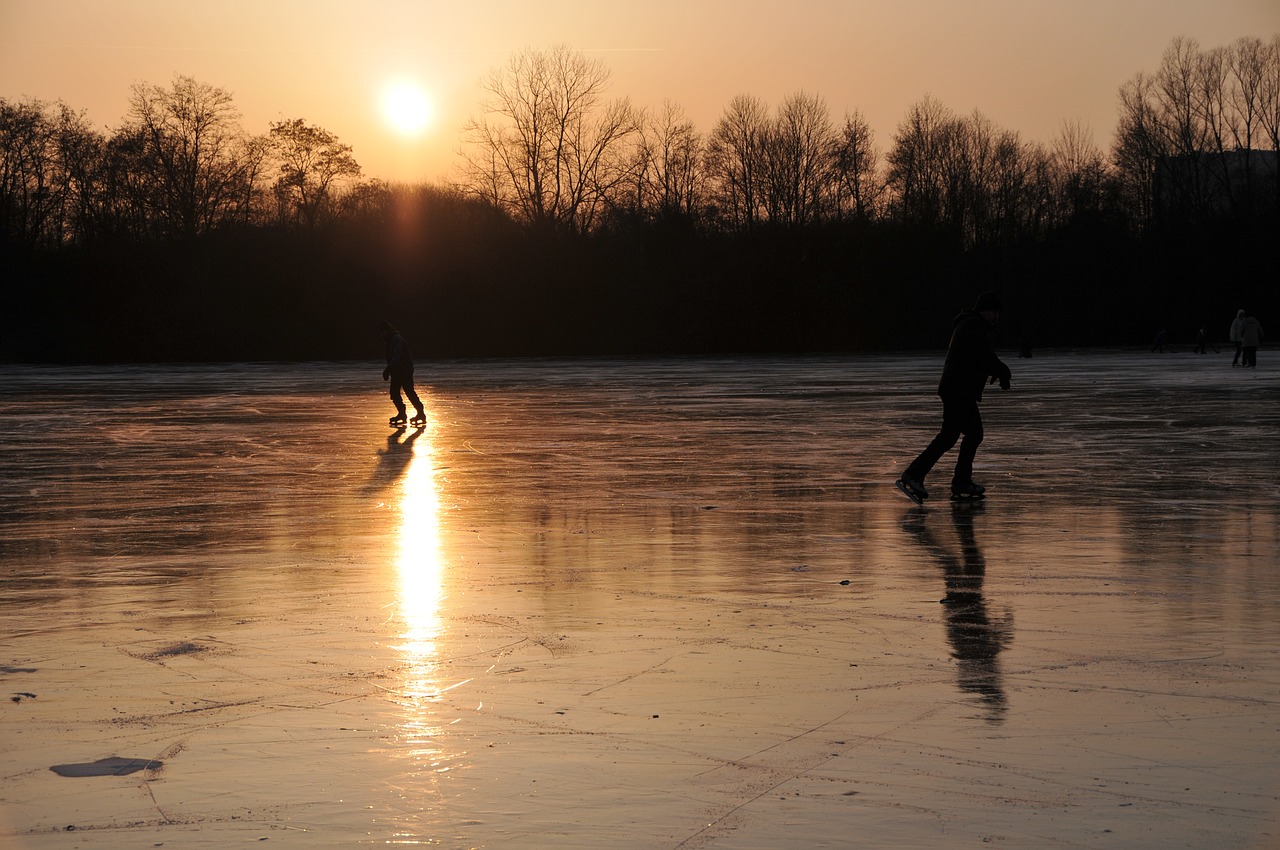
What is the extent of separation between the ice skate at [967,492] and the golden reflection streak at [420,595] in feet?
13.9

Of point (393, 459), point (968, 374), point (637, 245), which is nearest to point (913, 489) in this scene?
point (968, 374)

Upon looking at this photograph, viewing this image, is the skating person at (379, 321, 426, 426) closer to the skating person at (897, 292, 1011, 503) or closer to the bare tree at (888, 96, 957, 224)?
the skating person at (897, 292, 1011, 503)

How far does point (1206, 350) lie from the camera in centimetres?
6075

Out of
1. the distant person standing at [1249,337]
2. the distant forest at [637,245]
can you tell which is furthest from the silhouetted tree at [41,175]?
the distant person standing at [1249,337]

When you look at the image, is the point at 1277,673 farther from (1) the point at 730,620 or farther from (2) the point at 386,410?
(2) the point at 386,410

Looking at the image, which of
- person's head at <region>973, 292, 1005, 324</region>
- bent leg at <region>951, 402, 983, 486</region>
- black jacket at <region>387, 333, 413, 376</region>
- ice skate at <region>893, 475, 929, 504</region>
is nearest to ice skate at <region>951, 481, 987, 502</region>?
bent leg at <region>951, 402, 983, 486</region>

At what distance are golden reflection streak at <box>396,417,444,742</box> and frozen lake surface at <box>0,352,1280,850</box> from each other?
0.11 ft

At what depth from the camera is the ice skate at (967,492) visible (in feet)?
42.0

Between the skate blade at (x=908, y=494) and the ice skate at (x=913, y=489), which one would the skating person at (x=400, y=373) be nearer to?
the skate blade at (x=908, y=494)

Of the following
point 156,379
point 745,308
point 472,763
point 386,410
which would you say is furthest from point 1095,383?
point 745,308

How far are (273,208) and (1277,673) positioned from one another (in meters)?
77.6

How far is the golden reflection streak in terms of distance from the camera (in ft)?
18.7

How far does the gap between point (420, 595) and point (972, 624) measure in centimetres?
291

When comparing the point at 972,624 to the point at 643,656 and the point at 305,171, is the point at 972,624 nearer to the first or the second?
the point at 643,656
